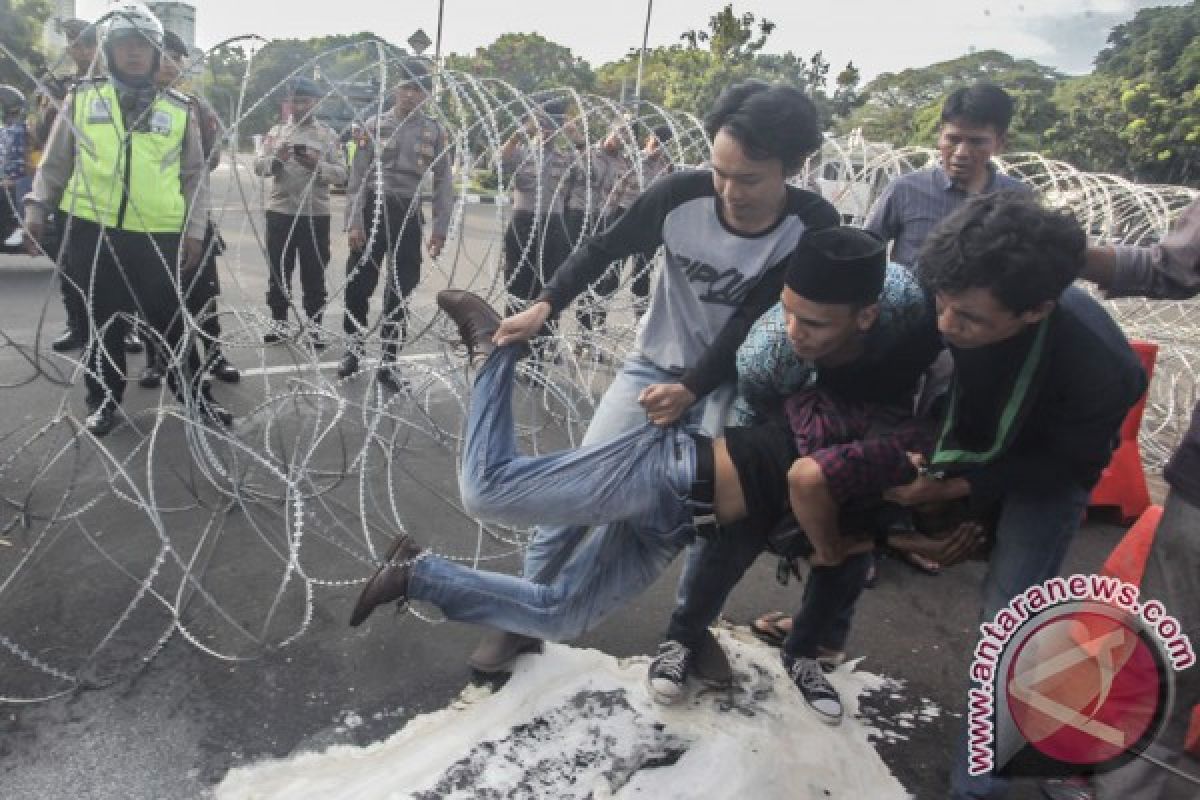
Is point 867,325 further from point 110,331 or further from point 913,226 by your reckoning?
point 110,331

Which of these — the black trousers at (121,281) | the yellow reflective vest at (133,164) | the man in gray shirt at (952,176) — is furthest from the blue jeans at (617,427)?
the yellow reflective vest at (133,164)

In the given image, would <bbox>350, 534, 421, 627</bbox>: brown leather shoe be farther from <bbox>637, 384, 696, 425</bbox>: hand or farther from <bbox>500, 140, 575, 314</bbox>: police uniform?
<bbox>500, 140, 575, 314</bbox>: police uniform

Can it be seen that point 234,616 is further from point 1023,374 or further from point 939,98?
point 939,98

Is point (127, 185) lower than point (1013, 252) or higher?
lower

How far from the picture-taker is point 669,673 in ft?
7.51

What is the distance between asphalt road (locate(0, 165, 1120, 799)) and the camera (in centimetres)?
206

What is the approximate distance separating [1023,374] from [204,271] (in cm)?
385

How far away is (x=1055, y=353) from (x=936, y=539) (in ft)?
1.63

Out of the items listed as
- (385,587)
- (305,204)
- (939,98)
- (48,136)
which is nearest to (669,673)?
(385,587)

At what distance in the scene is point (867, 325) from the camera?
1825 mm

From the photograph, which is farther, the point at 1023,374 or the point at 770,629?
the point at 770,629

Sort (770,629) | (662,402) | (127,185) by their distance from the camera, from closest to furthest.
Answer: (662,402)
(770,629)
(127,185)

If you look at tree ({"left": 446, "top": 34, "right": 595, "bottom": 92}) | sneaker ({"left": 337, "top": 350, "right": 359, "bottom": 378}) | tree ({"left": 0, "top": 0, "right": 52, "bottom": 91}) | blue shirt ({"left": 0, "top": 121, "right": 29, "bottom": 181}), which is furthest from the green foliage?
tree ({"left": 446, "top": 34, "right": 595, "bottom": 92})

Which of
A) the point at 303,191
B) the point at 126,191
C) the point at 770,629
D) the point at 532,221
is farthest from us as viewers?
the point at 532,221
